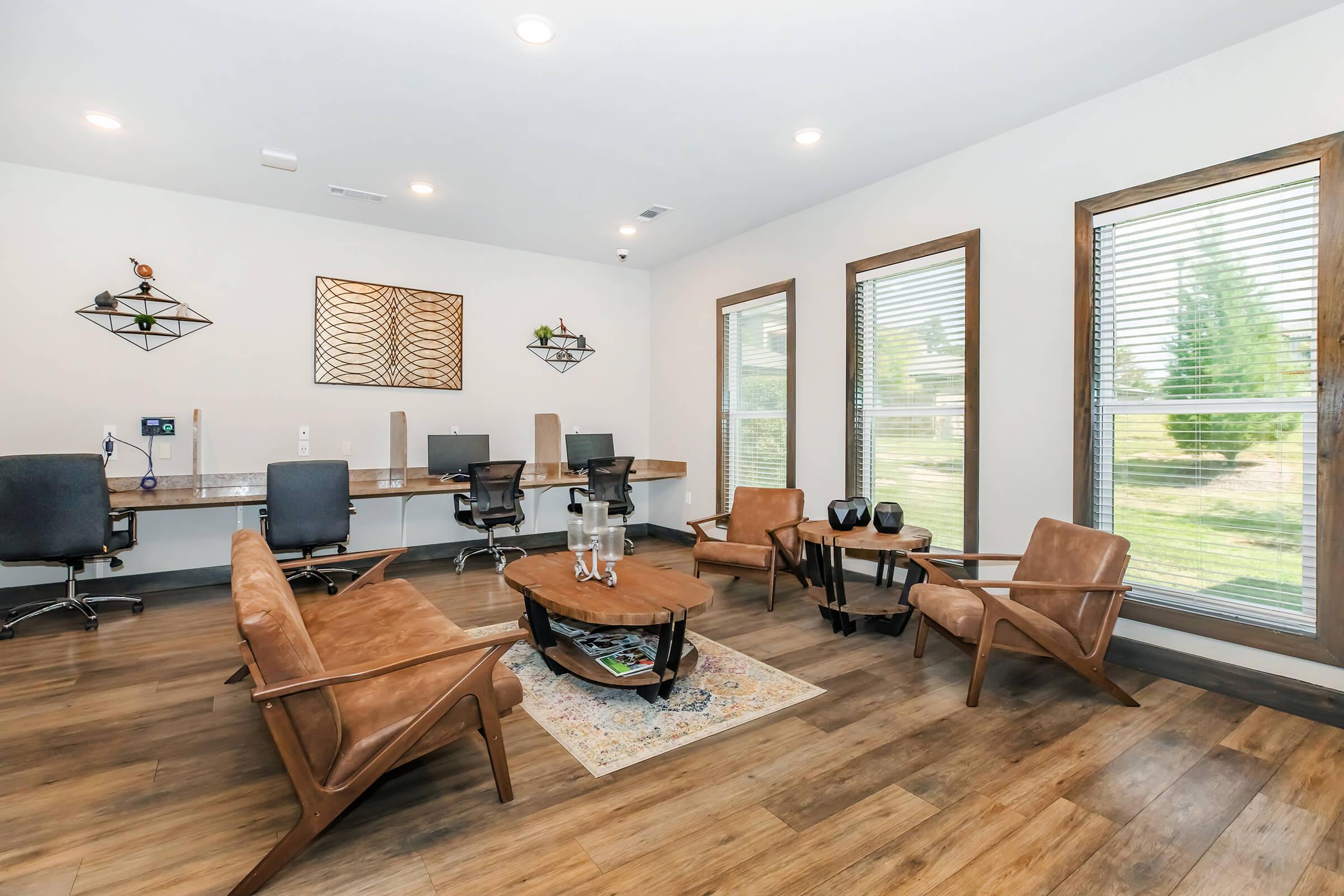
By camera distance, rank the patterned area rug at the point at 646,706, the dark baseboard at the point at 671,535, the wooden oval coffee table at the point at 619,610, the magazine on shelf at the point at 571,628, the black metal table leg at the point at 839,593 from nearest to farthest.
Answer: the patterned area rug at the point at 646,706 → the wooden oval coffee table at the point at 619,610 → the magazine on shelf at the point at 571,628 → the black metal table leg at the point at 839,593 → the dark baseboard at the point at 671,535

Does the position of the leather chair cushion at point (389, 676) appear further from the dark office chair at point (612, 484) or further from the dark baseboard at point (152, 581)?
the dark office chair at point (612, 484)

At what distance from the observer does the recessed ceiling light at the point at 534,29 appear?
107 inches

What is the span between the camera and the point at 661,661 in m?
2.73

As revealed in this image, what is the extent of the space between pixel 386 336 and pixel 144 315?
5.47 feet

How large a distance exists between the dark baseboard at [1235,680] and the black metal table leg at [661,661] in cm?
248

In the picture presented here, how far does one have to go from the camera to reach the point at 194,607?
169 inches

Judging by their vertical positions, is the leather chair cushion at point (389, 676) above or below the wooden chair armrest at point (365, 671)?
below

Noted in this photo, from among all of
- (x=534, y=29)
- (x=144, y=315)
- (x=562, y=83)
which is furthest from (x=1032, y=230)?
(x=144, y=315)

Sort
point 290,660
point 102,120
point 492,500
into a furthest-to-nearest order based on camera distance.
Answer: point 492,500 → point 102,120 → point 290,660

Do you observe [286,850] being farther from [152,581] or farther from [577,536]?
[152,581]

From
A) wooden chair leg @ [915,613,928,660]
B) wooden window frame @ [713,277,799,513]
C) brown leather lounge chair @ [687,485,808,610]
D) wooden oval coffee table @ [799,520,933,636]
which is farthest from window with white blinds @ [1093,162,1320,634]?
wooden window frame @ [713,277,799,513]

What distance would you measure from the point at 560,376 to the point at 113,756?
479 cm

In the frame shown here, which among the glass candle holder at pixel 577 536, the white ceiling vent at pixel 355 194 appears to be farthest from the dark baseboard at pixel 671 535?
the white ceiling vent at pixel 355 194

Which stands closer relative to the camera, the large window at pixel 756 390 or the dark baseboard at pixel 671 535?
the large window at pixel 756 390
